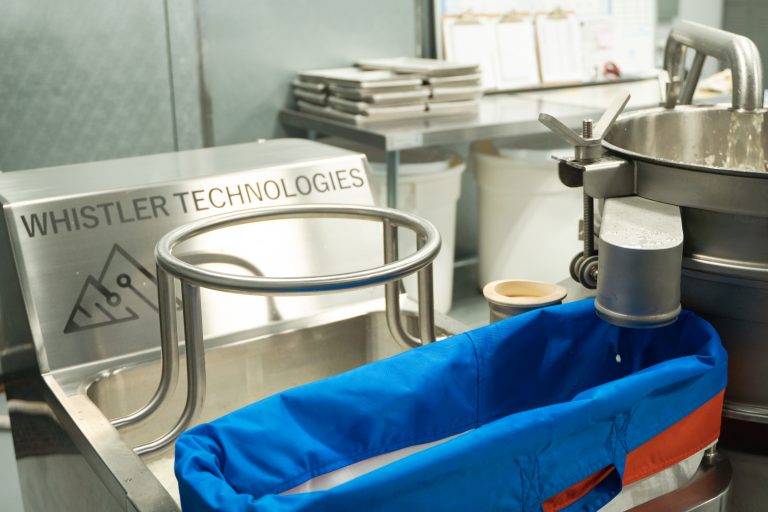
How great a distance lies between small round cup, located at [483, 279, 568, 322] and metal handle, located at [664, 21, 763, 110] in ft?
1.03

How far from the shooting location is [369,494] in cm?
63

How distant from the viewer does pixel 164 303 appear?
3.27ft

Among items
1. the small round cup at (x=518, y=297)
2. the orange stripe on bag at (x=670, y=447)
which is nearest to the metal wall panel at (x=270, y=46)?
the small round cup at (x=518, y=297)

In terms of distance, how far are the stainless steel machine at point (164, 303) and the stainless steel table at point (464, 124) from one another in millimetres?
1343

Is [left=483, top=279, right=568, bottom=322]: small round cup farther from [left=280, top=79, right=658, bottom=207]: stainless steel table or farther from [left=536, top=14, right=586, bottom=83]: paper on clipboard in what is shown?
[left=536, top=14, right=586, bottom=83]: paper on clipboard

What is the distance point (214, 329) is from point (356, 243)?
0.27 m

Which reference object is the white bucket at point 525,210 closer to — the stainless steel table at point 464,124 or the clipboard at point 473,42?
the stainless steel table at point 464,124

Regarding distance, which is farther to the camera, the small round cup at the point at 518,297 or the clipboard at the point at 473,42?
the clipboard at the point at 473,42

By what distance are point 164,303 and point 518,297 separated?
434 millimetres

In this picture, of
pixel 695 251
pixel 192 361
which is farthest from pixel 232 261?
pixel 695 251

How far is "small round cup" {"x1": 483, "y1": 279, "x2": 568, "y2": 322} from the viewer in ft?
3.34

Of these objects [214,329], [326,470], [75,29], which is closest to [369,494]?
[326,470]

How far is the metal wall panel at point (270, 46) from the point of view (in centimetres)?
301

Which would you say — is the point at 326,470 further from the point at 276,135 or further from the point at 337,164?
the point at 276,135
